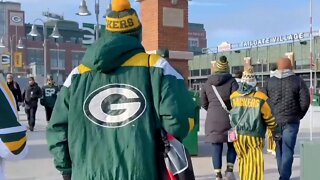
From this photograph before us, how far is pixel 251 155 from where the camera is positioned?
581 cm

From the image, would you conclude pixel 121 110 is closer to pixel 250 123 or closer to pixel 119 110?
pixel 119 110

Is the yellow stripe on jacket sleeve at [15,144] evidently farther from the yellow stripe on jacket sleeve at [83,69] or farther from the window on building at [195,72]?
the window on building at [195,72]

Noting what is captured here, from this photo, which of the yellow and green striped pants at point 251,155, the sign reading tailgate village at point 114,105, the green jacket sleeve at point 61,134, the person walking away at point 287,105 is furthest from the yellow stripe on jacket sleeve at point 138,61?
the person walking away at point 287,105

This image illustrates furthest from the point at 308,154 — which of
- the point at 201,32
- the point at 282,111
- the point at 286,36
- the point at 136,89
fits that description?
the point at 201,32

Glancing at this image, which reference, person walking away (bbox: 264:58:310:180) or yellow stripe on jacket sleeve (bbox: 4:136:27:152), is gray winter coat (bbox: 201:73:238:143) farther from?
yellow stripe on jacket sleeve (bbox: 4:136:27:152)

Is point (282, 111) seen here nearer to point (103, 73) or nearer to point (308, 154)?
point (308, 154)

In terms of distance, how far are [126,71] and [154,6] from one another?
723cm

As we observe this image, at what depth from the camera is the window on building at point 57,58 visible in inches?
3937

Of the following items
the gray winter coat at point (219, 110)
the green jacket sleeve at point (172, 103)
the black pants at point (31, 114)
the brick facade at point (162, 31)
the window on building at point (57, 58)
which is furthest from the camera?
the window on building at point (57, 58)

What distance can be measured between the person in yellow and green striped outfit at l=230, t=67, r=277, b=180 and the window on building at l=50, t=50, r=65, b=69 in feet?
318

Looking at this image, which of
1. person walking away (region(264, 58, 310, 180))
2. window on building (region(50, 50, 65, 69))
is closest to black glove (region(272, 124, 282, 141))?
person walking away (region(264, 58, 310, 180))

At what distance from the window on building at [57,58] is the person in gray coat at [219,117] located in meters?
96.0

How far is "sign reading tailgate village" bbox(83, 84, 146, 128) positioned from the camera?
2506 millimetres

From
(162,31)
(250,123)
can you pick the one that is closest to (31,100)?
(162,31)
